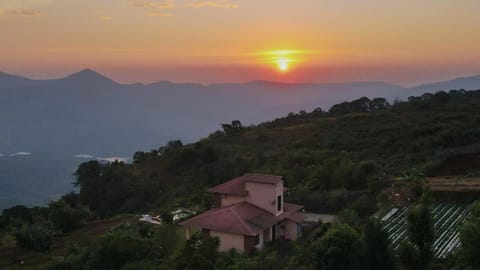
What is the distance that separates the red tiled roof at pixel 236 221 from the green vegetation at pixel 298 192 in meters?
0.90

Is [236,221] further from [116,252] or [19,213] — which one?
[19,213]

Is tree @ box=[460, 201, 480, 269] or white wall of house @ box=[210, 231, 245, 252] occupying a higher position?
tree @ box=[460, 201, 480, 269]

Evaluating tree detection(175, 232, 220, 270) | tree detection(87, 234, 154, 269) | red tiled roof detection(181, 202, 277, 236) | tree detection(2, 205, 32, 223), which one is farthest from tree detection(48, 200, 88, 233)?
tree detection(175, 232, 220, 270)

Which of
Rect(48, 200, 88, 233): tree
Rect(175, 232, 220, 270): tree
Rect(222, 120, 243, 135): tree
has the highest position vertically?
Rect(222, 120, 243, 135): tree

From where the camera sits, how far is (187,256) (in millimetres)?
15789

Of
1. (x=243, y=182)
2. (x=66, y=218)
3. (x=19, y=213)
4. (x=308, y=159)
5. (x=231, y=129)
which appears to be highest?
(x=231, y=129)

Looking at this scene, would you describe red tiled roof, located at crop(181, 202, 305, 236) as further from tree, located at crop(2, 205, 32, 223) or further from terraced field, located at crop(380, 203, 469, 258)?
tree, located at crop(2, 205, 32, 223)

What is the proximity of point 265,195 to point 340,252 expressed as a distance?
8180 mm

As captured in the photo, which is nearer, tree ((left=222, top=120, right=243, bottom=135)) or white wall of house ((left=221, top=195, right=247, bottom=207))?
white wall of house ((left=221, top=195, right=247, bottom=207))

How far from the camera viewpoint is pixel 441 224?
21.8 metres

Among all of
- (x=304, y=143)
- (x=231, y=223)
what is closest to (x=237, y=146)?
(x=304, y=143)

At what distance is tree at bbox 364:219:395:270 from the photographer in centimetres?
1518

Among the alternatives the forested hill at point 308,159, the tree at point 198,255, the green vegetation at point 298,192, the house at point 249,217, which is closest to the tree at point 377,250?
the green vegetation at point 298,192

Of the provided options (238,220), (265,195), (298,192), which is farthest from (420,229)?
(298,192)
